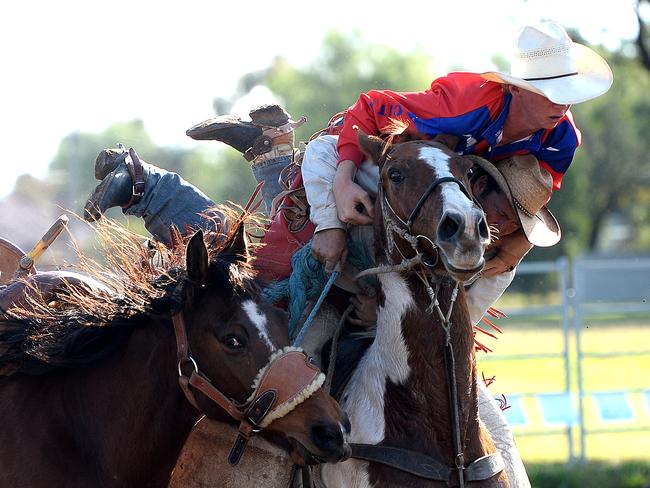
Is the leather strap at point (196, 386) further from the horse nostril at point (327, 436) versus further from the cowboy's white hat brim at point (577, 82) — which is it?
the cowboy's white hat brim at point (577, 82)

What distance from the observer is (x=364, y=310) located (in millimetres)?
5090

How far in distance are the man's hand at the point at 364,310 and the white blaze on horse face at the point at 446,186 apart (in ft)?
2.81

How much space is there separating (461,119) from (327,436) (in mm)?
1556

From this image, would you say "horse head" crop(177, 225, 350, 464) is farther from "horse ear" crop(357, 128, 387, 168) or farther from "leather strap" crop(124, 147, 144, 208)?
"leather strap" crop(124, 147, 144, 208)

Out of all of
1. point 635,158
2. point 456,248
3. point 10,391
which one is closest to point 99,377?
point 10,391

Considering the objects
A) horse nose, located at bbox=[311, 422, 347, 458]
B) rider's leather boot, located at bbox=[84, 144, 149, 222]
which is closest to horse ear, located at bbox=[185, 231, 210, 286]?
horse nose, located at bbox=[311, 422, 347, 458]

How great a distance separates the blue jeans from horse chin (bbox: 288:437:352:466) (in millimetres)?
1858

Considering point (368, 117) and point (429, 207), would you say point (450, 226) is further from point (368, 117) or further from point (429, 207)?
point (368, 117)

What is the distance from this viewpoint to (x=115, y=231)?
16.4 ft

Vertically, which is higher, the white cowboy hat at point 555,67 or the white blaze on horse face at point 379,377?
the white cowboy hat at point 555,67

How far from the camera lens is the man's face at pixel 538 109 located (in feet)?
15.9

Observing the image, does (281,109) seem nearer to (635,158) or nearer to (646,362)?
(646,362)

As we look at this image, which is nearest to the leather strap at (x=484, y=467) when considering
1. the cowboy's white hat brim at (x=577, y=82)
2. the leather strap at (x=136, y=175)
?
the cowboy's white hat brim at (x=577, y=82)

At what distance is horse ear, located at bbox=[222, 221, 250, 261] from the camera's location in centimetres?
457
